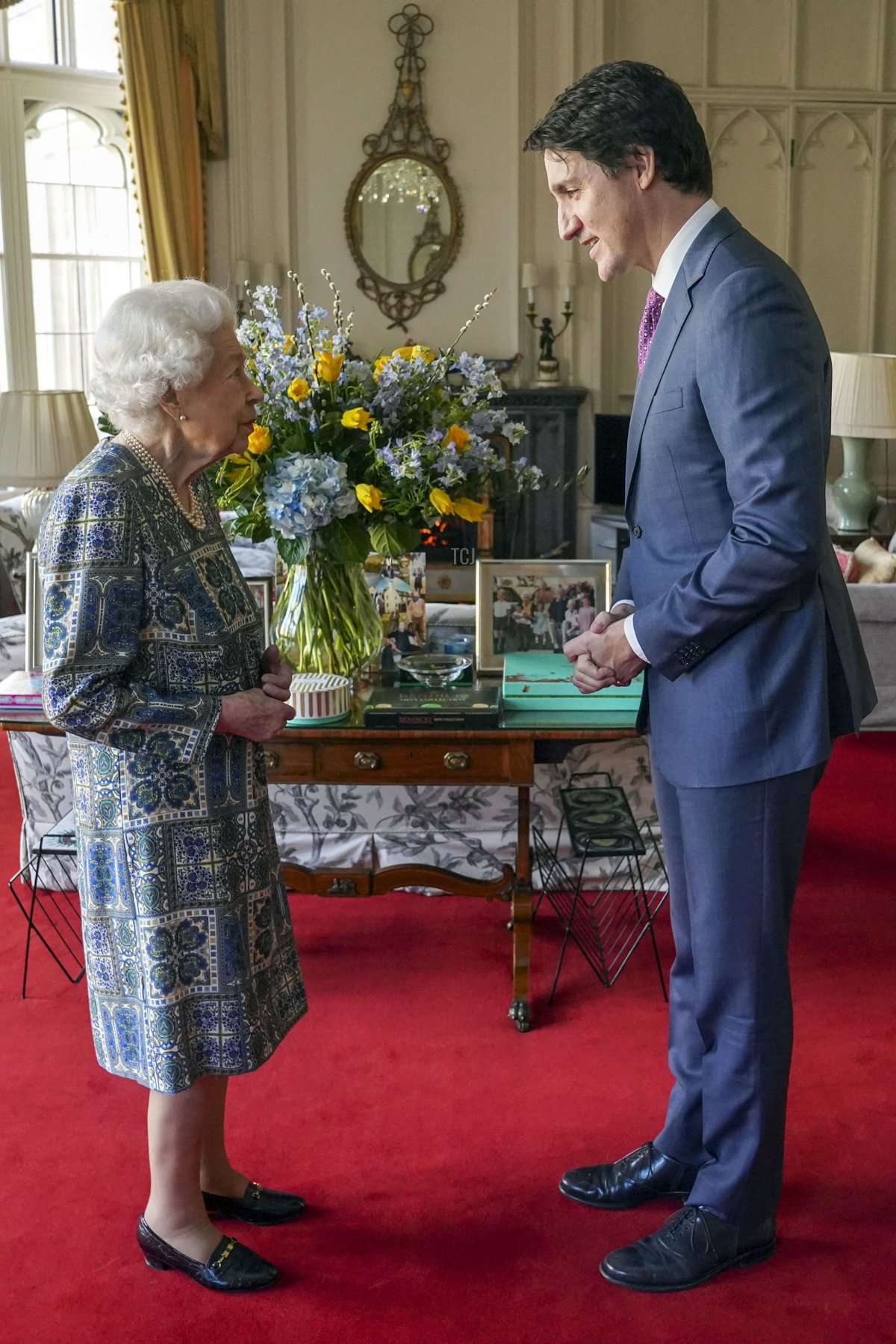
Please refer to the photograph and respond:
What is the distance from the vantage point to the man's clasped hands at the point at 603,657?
1.91 metres

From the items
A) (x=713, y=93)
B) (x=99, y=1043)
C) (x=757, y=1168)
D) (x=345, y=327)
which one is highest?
(x=713, y=93)

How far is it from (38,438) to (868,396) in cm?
391

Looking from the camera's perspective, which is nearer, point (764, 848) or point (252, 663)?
point (764, 848)

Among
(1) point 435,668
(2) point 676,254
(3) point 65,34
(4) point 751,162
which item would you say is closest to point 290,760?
(1) point 435,668

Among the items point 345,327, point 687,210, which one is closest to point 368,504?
point 345,327

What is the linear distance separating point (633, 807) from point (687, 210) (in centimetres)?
211

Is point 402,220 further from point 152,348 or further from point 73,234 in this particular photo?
point 152,348

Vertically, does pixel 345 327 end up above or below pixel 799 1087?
above

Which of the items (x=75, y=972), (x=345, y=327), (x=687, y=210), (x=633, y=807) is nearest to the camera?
(x=687, y=210)

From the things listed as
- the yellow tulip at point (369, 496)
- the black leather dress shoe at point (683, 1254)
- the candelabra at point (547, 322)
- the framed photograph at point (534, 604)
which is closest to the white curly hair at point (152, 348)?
the yellow tulip at point (369, 496)

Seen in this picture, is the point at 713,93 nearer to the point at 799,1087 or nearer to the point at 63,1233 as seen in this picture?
the point at 799,1087

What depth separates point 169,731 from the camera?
1.84 m

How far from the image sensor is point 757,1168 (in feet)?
6.55

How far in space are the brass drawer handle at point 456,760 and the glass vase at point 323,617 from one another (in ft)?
1.07
